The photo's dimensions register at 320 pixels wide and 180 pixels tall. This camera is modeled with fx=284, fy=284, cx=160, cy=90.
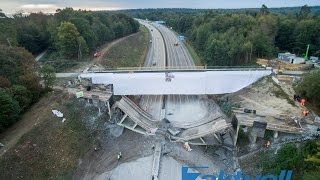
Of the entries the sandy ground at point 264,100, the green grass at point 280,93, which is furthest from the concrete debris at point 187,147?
the green grass at point 280,93

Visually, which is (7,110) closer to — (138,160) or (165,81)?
(138,160)

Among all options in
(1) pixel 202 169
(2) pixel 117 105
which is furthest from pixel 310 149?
(2) pixel 117 105

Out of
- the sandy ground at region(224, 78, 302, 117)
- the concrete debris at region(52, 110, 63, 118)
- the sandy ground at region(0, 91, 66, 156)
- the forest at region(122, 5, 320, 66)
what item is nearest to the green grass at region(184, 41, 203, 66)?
the forest at region(122, 5, 320, 66)

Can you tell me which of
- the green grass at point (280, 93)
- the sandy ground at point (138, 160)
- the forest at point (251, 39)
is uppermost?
the forest at point (251, 39)

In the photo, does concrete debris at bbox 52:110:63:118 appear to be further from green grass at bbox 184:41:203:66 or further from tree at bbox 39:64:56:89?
green grass at bbox 184:41:203:66

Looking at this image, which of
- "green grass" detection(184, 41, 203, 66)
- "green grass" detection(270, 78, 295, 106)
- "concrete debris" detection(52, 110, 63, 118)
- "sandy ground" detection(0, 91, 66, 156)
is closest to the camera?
"sandy ground" detection(0, 91, 66, 156)

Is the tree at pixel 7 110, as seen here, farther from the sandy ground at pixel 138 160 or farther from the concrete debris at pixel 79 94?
the sandy ground at pixel 138 160
